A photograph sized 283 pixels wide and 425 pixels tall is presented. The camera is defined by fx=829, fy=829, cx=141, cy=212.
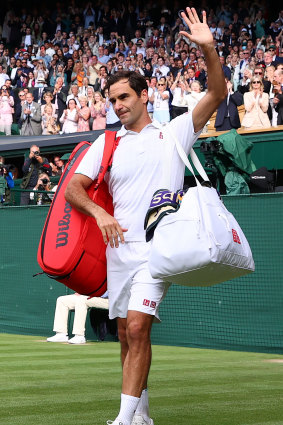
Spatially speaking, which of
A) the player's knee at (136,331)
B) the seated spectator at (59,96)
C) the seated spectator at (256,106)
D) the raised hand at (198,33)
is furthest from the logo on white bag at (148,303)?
the seated spectator at (59,96)

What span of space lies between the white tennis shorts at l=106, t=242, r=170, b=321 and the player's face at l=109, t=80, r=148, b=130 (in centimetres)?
78

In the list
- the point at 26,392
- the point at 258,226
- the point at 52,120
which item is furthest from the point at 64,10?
the point at 26,392

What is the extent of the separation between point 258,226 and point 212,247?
7.09m

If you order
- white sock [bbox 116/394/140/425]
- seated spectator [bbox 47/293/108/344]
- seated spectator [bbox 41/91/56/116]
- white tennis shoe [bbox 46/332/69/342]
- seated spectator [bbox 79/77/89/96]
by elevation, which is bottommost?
white tennis shoe [bbox 46/332/69/342]

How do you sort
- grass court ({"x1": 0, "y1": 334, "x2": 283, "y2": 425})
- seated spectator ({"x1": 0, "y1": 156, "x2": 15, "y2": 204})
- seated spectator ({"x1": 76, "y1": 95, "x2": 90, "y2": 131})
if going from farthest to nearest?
seated spectator ({"x1": 76, "y1": 95, "x2": 90, "y2": 131}) → seated spectator ({"x1": 0, "y1": 156, "x2": 15, "y2": 204}) → grass court ({"x1": 0, "y1": 334, "x2": 283, "y2": 425})

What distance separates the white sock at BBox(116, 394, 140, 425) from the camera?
4.80 meters

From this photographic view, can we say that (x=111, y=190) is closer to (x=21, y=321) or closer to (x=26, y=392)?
(x=26, y=392)

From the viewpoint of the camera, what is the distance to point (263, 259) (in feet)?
37.4

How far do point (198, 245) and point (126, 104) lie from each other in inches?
46.6

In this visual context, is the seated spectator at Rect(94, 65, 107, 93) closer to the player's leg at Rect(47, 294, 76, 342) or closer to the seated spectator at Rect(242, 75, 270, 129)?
the seated spectator at Rect(242, 75, 270, 129)

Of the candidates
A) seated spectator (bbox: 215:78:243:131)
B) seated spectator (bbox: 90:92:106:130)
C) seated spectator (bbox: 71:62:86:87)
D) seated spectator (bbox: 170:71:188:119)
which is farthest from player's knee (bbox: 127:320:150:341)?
seated spectator (bbox: 71:62:86:87)

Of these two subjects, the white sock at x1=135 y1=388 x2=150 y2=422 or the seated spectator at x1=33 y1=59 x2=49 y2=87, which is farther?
the seated spectator at x1=33 y1=59 x2=49 y2=87

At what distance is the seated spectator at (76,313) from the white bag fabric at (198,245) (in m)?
8.16

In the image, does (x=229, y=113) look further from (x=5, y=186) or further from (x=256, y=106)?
(x=5, y=186)
